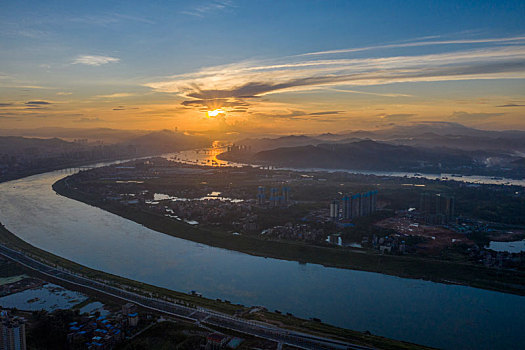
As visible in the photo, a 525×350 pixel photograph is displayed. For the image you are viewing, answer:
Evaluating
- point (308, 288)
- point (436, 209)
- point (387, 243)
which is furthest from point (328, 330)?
point (436, 209)

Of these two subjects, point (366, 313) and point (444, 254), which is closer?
point (366, 313)

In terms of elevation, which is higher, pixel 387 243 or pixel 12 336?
pixel 12 336

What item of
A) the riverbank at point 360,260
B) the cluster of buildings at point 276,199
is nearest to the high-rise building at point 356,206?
the cluster of buildings at point 276,199

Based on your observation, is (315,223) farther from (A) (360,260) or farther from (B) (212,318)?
(B) (212,318)


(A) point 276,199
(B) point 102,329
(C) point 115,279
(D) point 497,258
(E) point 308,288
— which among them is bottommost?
(E) point 308,288

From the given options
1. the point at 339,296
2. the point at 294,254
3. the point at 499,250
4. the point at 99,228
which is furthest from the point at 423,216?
the point at 99,228

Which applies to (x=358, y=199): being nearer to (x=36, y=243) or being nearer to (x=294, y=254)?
(x=294, y=254)
